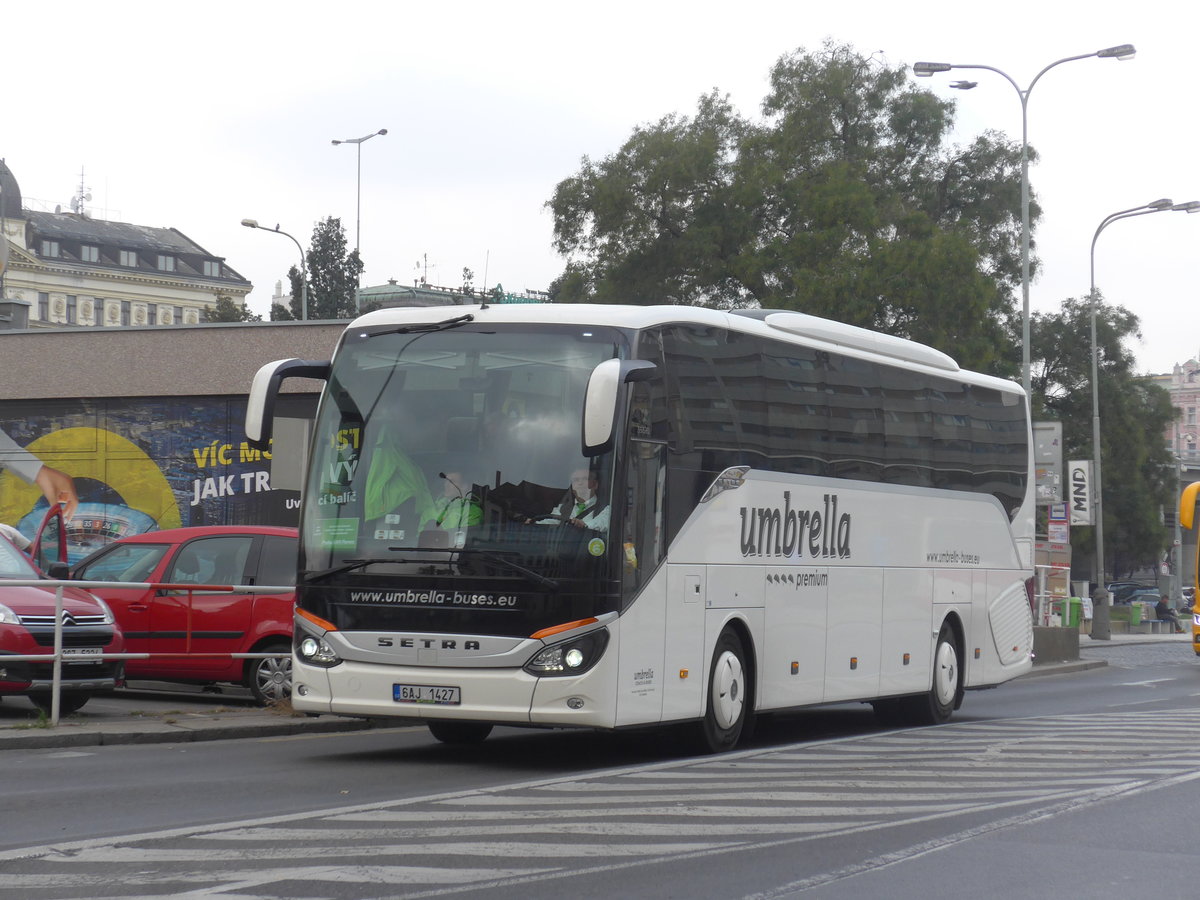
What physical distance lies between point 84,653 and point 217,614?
2.12m

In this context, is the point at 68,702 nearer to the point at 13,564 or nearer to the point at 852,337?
the point at 13,564

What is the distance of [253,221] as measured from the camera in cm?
5275

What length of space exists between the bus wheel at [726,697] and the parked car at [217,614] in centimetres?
444

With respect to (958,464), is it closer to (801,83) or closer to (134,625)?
(134,625)

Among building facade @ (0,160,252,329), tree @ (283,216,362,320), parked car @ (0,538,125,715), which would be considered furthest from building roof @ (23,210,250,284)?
parked car @ (0,538,125,715)

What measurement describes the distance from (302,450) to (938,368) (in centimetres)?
661

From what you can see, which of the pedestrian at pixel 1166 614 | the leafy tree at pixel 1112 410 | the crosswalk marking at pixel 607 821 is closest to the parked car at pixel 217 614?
the crosswalk marking at pixel 607 821

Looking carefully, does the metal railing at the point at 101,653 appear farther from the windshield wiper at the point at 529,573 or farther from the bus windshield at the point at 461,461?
the windshield wiper at the point at 529,573

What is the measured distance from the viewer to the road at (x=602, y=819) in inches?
282

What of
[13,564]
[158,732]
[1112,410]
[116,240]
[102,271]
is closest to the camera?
[158,732]

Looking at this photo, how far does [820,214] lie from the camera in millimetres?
45344

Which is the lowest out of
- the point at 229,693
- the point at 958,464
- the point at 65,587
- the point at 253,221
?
the point at 229,693

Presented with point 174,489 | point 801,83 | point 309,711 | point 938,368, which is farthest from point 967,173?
point 309,711

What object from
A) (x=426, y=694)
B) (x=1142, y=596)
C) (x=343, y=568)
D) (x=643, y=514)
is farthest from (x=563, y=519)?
(x=1142, y=596)
